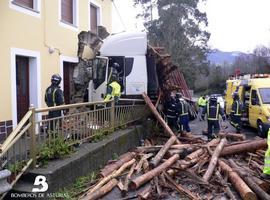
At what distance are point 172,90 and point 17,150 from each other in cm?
903

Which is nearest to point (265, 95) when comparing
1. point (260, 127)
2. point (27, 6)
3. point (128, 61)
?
point (260, 127)

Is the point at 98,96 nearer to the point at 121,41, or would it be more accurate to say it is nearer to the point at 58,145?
the point at 121,41

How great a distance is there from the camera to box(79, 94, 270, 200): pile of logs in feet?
22.8

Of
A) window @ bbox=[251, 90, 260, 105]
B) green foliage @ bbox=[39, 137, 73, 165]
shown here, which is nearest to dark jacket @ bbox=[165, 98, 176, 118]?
window @ bbox=[251, 90, 260, 105]

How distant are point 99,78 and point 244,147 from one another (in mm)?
5919

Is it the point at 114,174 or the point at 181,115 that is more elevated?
the point at 181,115

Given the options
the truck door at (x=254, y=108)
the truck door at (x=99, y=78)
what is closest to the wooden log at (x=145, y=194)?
the truck door at (x=99, y=78)

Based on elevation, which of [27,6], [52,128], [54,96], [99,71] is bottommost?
[52,128]

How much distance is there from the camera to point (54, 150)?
7.11 m

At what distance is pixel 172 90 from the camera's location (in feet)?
48.3

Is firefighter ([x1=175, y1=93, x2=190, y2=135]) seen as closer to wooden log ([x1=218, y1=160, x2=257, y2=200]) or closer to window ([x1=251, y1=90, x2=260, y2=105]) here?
window ([x1=251, y1=90, x2=260, y2=105])

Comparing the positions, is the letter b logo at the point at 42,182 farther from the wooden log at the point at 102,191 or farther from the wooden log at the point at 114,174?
the wooden log at the point at 114,174

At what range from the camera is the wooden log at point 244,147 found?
9.12m

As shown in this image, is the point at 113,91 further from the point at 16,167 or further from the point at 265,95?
the point at 265,95
